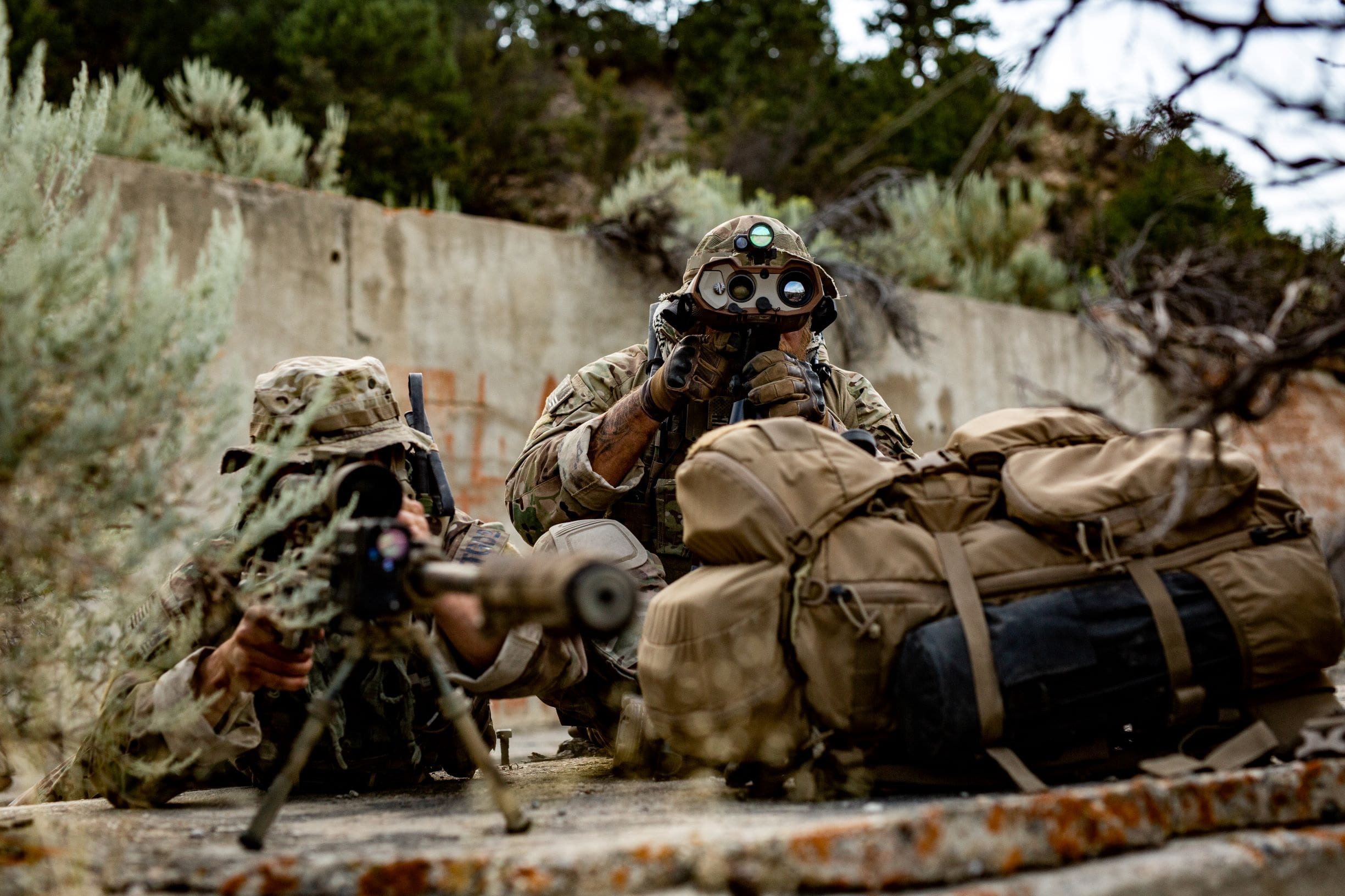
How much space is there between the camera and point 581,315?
6.29 meters

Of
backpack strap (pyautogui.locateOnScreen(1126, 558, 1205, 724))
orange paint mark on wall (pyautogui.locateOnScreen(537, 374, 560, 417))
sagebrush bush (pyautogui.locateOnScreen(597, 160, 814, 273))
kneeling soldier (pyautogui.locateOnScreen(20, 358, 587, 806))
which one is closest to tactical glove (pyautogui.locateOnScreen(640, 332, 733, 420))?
kneeling soldier (pyautogui.locateOnScreen(20, 358, 587, 806))

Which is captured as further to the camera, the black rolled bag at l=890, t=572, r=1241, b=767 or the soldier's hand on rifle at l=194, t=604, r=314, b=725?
the soldier's hand on rifle at l=194, t=604, r=314, b=725

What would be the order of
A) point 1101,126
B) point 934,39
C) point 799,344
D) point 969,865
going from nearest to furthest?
point 969,865, point 1101,126, point 934,39, point 799,344

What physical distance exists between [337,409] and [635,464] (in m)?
0.97

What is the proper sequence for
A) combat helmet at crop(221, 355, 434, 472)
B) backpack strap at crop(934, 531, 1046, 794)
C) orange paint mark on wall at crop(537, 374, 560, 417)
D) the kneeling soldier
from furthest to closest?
orange paint mark on wall at crop(537, 374, 560, 417) < combat helmet at crop(221, 355, 434, 472) < the kneeling soldier < backpack strap at crop(934, 531, 1046, 794)

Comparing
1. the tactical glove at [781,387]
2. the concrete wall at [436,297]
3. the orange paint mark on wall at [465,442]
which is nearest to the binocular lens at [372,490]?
the tactical glove at [781,387]

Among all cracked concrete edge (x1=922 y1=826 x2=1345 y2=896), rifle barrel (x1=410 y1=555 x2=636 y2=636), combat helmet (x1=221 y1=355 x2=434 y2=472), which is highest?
combat helmet (x1=221 y1=355 x2=434 y2=472)

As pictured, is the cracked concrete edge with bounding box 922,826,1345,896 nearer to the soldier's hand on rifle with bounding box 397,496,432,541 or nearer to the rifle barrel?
the rifle barrel

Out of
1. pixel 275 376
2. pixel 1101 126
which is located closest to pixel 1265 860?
pixel 1101 126

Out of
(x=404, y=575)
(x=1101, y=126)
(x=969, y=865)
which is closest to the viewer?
(x=969, y=865)

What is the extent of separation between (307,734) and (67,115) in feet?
4.57

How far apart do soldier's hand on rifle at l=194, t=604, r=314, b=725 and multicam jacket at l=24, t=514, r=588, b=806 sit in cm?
7

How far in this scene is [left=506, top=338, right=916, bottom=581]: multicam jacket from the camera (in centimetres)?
323

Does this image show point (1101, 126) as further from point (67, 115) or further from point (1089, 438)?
point (67, 115)
